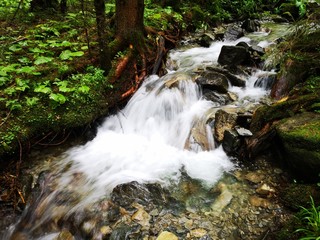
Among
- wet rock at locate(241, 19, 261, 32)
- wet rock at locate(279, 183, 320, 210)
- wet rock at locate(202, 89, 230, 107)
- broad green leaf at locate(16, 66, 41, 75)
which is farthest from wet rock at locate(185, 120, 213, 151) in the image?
wet rock at locate(241, 19, 261, 32)

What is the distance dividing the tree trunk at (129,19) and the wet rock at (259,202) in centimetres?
489

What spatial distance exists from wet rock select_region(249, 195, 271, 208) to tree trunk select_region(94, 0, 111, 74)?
410 cm

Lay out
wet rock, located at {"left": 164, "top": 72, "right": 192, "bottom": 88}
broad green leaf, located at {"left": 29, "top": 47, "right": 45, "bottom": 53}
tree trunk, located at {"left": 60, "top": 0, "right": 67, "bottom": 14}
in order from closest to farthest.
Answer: broad green leaf, located at {"left": 29, "top": 47, "right": 45, "bottom": 53}, wet rock, located at {"left": 164, "top": 72, "right": 192, "bottom": 88}, tree trunk, located at {"left": 60, "top": 0, "right": 67, "bottom": 14}

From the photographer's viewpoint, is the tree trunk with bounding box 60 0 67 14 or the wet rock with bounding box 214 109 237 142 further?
the tree trunk with bounding box 60 0 67 14

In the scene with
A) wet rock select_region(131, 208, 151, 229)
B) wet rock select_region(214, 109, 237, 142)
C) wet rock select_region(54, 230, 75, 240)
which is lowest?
wet rock select_region(54, 230, 75, 240)

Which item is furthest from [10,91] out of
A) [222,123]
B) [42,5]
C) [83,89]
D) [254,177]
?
[42,5]

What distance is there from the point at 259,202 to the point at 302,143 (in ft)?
3.66

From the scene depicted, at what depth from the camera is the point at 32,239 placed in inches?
155

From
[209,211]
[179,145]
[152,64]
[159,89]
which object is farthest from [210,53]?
[209,211]

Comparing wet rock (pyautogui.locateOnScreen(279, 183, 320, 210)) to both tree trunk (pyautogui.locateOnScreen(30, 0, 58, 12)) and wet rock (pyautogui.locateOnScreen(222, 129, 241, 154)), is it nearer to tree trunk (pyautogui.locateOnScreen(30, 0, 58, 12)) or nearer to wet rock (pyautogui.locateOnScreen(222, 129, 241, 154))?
wet rock (pyautogui.locateOnScreen(222, 129, 241, 154))

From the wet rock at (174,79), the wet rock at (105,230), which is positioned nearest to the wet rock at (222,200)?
the wet rock at (105,230)

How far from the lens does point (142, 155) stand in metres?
5.41

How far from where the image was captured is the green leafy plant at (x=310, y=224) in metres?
3.05

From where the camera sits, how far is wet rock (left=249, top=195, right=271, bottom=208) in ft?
13.1
